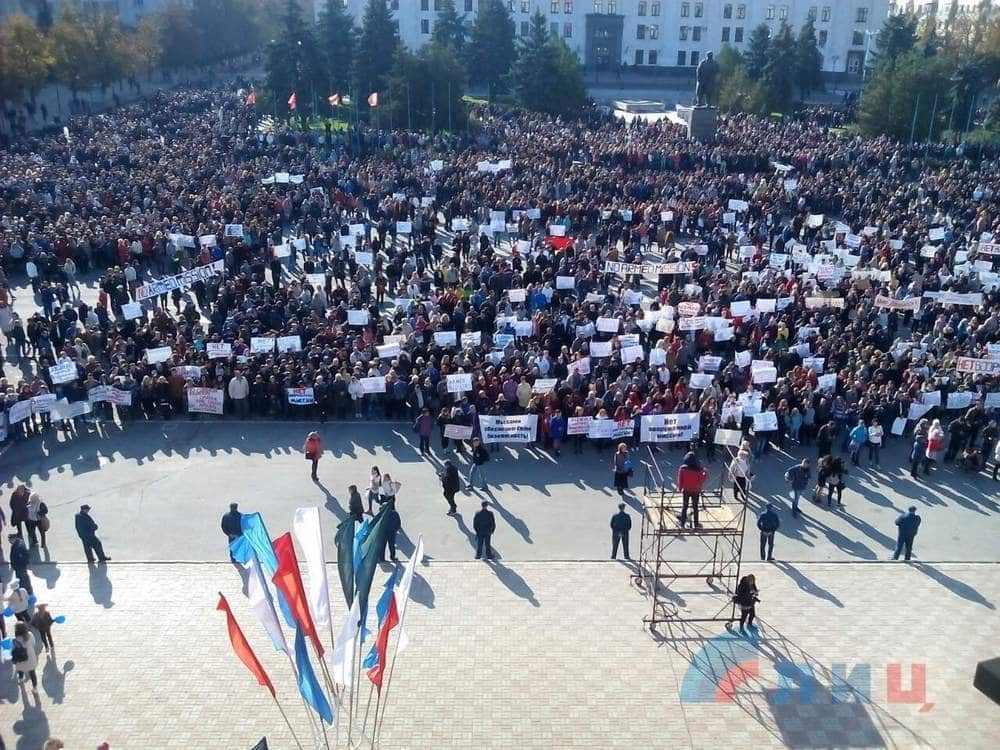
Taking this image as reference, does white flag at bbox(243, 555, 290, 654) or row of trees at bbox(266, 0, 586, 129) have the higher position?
row of trees at bbox(266, 0, 586, 129)

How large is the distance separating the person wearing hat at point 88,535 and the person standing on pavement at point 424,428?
20.2 ft

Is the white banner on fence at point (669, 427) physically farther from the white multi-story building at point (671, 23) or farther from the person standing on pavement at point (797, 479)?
the white multi-story building at point (671, 23)

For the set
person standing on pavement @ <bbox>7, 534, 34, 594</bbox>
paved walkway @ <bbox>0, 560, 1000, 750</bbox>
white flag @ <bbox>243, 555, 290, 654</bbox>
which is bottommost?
paved walkway @ <bbox>0, 560, 1000, 750</bbox>

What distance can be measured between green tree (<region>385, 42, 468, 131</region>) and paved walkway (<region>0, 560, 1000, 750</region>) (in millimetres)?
40610

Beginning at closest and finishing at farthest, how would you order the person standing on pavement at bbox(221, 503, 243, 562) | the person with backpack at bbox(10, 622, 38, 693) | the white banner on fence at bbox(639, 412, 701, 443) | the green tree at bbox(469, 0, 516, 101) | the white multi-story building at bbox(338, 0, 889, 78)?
the person with backpack at bbox(10, 622, 38, 693), the person standing on pavement at bbox(221, 503, 243, 562), the white banner on fence at bbox(639, 412, 701, 443), the green tree at bbox(469, 0, 516, 101), the white multi-story building at bbox(338, 0, 889, 78)

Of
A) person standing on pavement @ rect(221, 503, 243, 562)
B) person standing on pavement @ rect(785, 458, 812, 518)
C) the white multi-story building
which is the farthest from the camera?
the white multi-story building

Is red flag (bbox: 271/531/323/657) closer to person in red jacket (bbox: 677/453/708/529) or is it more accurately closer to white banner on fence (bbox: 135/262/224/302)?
person in red jacket (bbox: 677/453/708/529)

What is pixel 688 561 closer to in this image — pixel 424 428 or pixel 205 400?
pixel 424 428

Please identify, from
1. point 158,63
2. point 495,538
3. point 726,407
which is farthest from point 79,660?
point 158,63

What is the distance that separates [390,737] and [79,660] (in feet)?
15.6

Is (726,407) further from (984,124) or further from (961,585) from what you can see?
(984,124)

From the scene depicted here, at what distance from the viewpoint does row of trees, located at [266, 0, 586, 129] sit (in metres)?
51.2

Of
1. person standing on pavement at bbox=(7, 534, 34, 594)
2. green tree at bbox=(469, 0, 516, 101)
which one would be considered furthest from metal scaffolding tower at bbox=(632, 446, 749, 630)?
green tree at bbox=(469, 0, 516, 101)

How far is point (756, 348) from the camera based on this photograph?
71.9 feet
